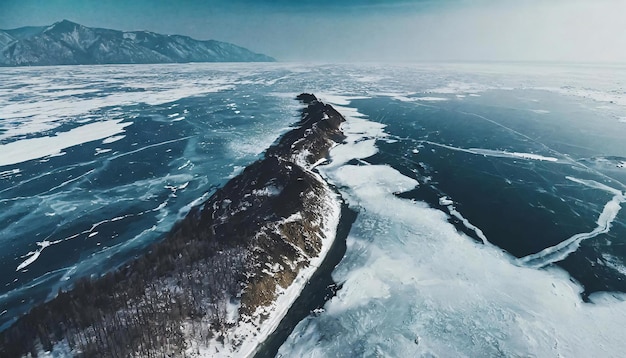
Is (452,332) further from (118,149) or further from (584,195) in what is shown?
(118,149)

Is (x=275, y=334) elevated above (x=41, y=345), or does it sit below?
below

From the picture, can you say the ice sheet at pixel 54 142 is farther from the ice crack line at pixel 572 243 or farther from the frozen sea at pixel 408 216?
the ice crack line at pixel 572 243

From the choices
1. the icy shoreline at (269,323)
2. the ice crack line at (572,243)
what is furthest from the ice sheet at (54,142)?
the ice crack line at (572,243)

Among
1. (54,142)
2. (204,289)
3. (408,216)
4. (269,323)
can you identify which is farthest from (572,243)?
(54,142)

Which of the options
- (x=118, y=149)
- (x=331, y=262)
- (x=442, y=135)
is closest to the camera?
(x=331, y=262)

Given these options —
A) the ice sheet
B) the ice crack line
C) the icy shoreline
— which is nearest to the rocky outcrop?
the icy shoreline

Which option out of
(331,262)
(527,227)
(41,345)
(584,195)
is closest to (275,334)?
(331,262)
